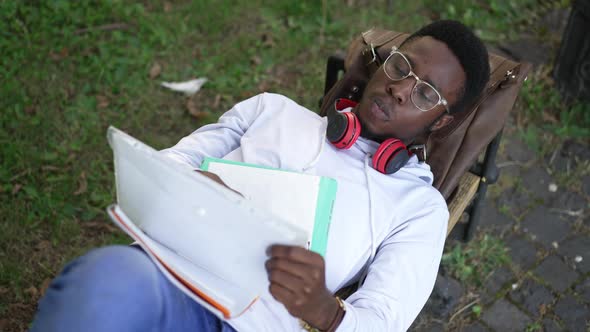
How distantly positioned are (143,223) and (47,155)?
6.84 ft

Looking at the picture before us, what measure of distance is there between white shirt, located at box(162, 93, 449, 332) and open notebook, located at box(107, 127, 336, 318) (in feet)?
1.13

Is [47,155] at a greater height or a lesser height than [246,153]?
lesser

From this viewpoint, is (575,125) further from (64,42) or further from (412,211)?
(64,42)

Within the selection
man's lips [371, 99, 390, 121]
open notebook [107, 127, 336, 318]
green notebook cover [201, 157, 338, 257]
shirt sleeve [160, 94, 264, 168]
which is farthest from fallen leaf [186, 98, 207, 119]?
open notebook [107, 127, 336, 318]

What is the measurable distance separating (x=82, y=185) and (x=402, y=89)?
2141 millimetres

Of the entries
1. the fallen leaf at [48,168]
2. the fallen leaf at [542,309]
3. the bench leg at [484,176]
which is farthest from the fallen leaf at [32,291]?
the fallen leaf at [542,309]

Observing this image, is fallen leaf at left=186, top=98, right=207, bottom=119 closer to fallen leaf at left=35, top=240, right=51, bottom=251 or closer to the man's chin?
fallen leaf at left=35, top=240, right=51, bottom=251

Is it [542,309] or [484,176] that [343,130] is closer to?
[484,176]

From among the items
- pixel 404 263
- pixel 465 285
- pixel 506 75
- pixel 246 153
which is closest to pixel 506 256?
pixel 465 285

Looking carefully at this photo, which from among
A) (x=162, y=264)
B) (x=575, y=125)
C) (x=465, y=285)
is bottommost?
(x=465, y=285)

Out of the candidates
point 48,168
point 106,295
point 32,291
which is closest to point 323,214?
point 106,295

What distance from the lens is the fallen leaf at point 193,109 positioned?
162 inches

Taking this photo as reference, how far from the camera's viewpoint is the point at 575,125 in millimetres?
4391

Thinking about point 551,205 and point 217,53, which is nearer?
point 551,205
